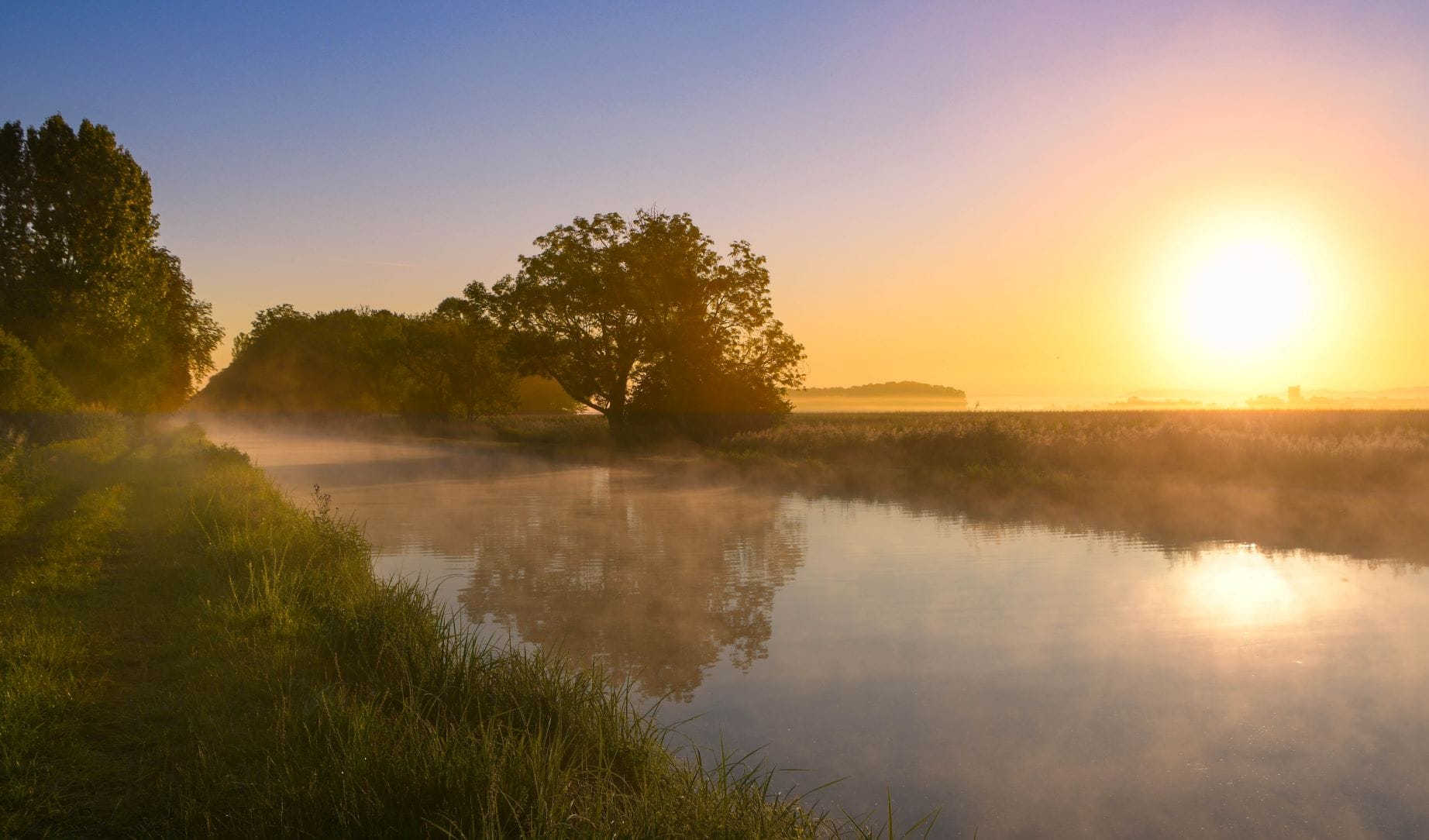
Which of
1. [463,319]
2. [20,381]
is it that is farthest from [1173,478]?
[463,319]

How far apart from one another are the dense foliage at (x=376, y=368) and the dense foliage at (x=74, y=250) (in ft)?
61.2

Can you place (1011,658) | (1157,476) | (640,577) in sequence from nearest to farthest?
(1011,658)
(640,577)
(1157,476)

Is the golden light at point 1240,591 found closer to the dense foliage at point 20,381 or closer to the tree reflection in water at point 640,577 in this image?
the tree reflection in water at point 640,577

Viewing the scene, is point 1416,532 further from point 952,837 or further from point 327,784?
point 327,784

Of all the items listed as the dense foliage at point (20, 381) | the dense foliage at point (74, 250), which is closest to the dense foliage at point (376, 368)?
the dense foliage at point (74, 250)

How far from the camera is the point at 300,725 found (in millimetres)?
5492

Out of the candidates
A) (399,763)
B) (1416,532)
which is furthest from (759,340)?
(399,763)

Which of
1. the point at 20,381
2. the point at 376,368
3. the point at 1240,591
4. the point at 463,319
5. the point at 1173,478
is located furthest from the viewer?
the point at 376,368

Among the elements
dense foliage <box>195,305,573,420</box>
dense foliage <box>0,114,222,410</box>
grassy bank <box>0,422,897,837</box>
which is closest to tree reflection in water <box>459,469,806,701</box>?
grassy bank <box>0,422,897,837</box>

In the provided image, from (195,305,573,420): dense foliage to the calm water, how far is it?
3752 centimetres

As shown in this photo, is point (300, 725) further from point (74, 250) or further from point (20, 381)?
point (74, 250)

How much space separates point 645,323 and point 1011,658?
39192 millimetres

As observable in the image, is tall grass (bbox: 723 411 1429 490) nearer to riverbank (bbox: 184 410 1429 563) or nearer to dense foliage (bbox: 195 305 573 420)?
riverbank (bbox: 184 410 1429 563)

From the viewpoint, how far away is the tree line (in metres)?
31.8
